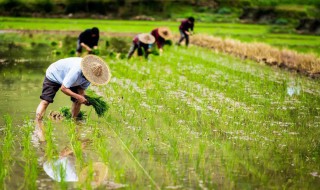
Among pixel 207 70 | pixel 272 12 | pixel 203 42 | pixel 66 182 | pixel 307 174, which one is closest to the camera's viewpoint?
pixel 66 182

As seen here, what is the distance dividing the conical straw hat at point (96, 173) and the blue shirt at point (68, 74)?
5.90ft

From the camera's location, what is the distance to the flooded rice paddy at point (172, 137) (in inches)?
197

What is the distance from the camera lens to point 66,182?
477 centimetres

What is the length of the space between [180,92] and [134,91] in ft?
2.37

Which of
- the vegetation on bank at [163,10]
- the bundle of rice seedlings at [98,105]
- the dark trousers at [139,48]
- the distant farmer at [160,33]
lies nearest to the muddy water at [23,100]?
the bundle of rice seedlings at [98,105]

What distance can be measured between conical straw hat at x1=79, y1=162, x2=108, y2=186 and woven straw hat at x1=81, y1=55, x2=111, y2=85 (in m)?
1.78

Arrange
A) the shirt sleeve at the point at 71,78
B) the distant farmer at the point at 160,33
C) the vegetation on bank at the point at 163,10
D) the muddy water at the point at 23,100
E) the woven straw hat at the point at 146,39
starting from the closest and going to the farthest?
the muddy water at the point at 23,100
the shirt sleeve at the point at 71,78
the woven straw hat at the point at 146,39
the distant farmer at the point at 160,33
the vegetation on bank at the point at 163,10

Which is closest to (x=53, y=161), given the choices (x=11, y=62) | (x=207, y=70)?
(x=207, y=70)

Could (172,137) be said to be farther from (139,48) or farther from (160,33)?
(160,33)

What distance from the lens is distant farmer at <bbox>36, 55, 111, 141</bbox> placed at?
276 inches

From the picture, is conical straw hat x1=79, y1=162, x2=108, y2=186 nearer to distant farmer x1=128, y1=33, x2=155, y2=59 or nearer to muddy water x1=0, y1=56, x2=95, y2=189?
muddy water x1=0, y1=56, x2=95, y2=189

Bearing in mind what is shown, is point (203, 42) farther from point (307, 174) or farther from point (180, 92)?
point (307, 174)

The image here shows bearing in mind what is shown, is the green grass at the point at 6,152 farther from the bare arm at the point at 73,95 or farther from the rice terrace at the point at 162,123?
the bare arm at the point at 73,95

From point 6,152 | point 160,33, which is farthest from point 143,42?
point 6,152
